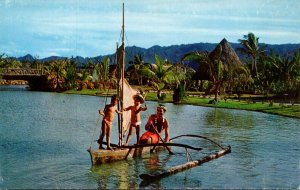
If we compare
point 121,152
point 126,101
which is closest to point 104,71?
point 126,101

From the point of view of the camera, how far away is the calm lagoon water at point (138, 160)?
1171 cm

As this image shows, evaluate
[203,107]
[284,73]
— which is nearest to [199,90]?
[284,73]

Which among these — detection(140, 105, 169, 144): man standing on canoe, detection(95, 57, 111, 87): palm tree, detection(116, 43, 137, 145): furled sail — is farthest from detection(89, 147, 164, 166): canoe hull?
detection(95, 57, 111, 87): palm tree

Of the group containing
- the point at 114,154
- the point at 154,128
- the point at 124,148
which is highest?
the point at 154,128

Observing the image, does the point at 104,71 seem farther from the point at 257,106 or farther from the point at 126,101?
the point at 126,101

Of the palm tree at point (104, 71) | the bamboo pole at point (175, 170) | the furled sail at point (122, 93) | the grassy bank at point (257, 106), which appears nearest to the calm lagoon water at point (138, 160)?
the bamboo pole at point (175, 170)

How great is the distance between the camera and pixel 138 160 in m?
14.2

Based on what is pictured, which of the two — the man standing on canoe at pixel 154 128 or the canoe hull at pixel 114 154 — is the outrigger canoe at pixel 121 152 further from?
the man standing on canoe at pixel 154 128

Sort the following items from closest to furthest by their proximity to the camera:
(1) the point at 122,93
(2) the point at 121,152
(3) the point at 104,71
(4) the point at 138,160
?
1. (2) the point at 121,152
2. (4) the point at 138,160
3. (1) the point at 122,93
4. (3) the point at 104,71

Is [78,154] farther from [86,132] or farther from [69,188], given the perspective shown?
[86,132]

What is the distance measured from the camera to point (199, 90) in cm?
5953

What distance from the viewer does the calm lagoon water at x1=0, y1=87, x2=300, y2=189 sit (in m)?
A: 11.7

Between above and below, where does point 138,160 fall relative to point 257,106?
below

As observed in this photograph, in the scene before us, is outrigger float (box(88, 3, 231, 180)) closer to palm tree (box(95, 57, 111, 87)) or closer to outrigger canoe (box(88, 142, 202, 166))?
outrigger canoe (box(88, 142, 202, 166))
